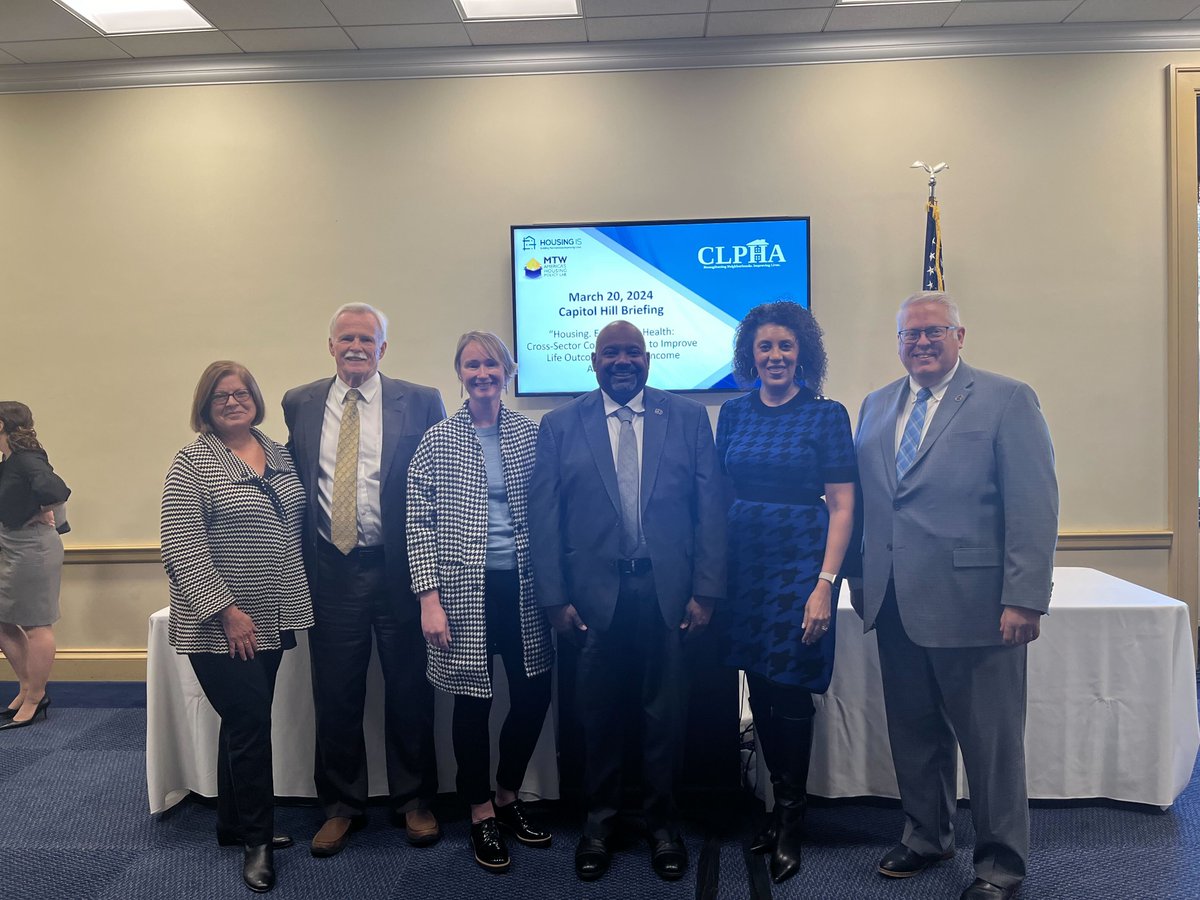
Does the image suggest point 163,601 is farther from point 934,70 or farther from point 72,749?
point 934,70

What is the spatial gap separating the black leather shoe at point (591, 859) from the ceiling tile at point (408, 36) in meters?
3.46

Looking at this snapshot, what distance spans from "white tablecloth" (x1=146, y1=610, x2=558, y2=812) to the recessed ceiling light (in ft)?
9.26

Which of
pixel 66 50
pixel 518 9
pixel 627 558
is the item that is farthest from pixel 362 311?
pixel 66 50

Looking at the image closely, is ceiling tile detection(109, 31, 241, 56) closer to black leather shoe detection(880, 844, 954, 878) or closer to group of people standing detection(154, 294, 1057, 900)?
group of people standing detection(154, 294, 1057, 900)

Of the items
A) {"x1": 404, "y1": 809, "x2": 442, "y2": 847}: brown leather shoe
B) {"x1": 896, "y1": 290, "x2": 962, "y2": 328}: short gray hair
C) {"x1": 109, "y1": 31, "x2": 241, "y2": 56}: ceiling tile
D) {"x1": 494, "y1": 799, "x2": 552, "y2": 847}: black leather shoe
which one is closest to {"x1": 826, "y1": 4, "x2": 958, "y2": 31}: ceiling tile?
{"x1": 896, "y1": 290, "x2": 962, "y2": 328}: short gray hair

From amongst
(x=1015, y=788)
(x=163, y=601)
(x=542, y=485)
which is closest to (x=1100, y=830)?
(x=1015, y=788)

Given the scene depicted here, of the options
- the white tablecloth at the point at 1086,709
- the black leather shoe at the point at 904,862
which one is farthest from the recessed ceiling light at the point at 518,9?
the black leather shoe at the point at 904,862

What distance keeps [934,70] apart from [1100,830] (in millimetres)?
3329

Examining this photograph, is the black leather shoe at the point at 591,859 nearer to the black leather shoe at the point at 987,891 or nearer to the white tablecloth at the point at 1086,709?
the white tablecloth at the point at 1086,709

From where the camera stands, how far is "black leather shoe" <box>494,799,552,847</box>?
2299mm

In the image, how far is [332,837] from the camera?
2.30 m

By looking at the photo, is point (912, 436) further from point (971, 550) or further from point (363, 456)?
point (363, 456)

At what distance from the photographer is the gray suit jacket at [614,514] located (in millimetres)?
2092

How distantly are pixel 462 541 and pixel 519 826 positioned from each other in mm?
902
